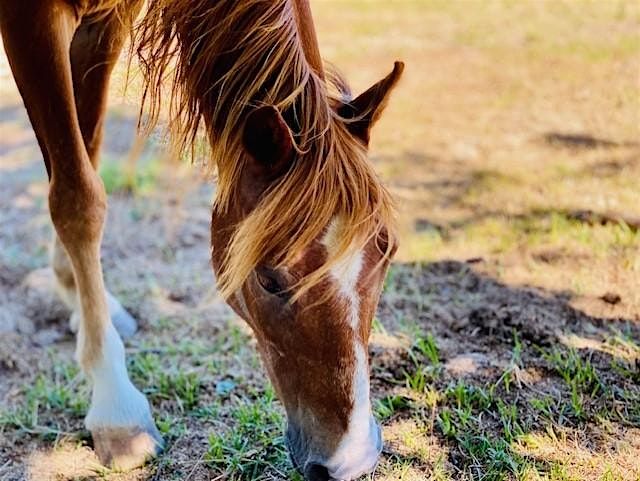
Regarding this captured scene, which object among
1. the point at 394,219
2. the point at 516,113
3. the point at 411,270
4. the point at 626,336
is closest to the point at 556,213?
the point at 411,270

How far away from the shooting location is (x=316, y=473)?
6.05 feet

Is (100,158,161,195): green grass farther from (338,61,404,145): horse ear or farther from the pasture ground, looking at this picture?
(338,61,404,145): horse ear

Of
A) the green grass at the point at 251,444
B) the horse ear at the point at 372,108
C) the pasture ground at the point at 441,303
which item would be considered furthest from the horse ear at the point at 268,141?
the green grass at the point at 251,444

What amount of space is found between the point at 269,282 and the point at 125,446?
3.03ft


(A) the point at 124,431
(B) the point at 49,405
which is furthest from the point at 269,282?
(B) the point at 49,405

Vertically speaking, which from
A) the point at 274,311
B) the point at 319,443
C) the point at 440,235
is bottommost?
the point at 440,235

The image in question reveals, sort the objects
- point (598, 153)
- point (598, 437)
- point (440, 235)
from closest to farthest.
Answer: point (598, 437)
point (440, 235)
point (598, 153)

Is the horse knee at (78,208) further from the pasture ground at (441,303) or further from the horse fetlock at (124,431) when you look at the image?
the horse fetlock at (124,431)

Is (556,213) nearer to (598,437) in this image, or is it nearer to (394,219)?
(598,437)

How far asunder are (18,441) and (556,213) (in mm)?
2691

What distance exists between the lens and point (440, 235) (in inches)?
153

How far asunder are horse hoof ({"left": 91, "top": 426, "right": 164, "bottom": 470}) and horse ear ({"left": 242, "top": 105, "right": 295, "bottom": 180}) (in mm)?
1038

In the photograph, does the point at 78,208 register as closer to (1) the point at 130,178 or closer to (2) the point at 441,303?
(2) the point at 441,303

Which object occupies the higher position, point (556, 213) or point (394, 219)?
point (394, 219)
